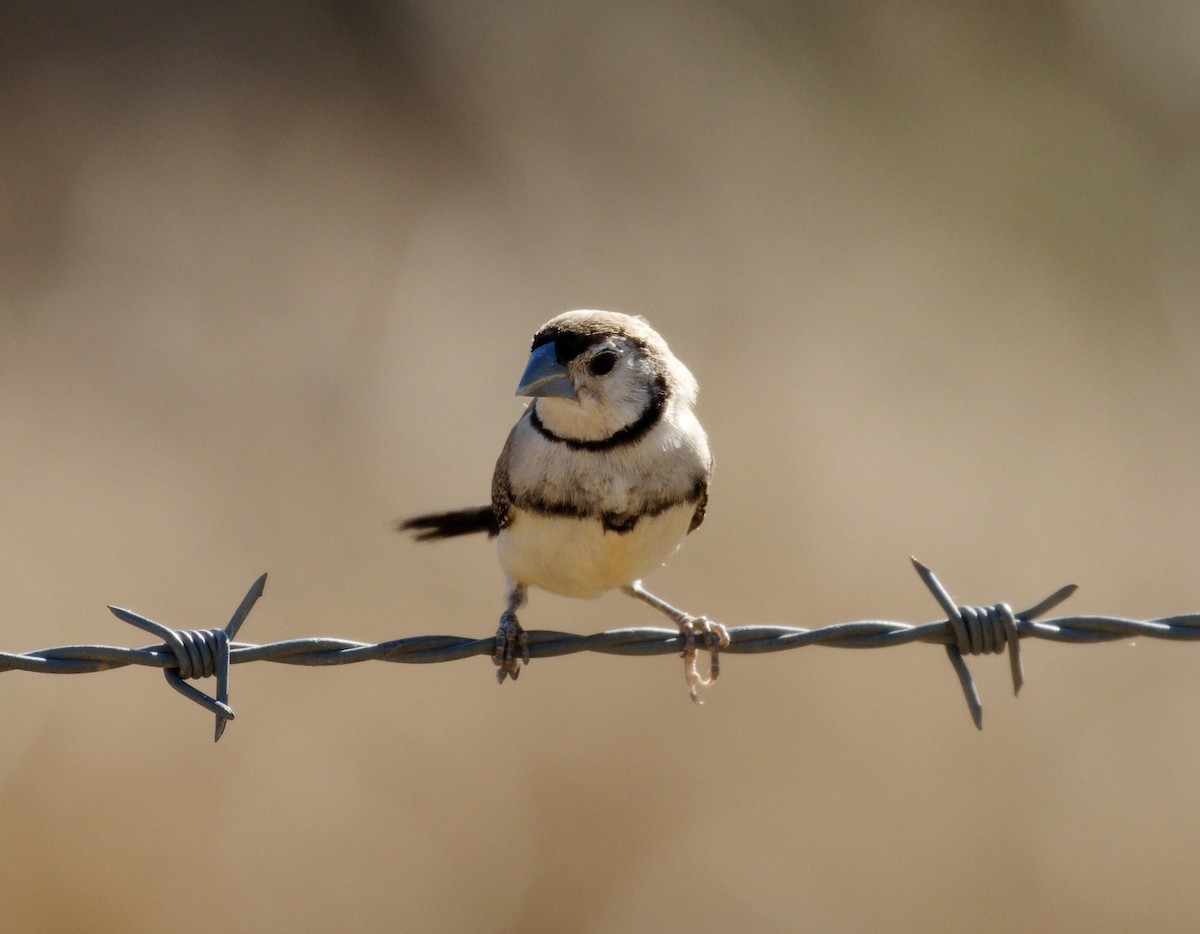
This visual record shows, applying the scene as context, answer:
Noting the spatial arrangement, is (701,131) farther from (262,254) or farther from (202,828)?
(202,828)

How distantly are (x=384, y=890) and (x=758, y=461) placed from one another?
3.09m

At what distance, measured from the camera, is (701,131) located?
27.3 feet

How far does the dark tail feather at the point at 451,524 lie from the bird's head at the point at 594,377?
35.4 inches

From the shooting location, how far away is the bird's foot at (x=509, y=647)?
11.4 feet

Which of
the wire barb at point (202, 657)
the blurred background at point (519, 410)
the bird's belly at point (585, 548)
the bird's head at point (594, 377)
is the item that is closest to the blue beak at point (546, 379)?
the bird's head at point (594, 377)

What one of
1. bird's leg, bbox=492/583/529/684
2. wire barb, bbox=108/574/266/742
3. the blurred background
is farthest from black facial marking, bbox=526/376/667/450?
the blurred background

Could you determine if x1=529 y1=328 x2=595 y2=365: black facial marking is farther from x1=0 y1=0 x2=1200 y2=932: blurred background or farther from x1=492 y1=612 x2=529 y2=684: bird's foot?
x1=0 y1=0 x2=1200 y2=932: blurred background

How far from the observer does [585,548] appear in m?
3.72

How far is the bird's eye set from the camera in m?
3.83

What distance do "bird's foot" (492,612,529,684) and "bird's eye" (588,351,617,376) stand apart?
32.0 inches

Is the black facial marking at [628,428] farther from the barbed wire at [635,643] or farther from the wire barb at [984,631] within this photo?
the wire barb at [984,631]

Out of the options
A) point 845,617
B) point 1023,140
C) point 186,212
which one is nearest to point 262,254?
point 186,212

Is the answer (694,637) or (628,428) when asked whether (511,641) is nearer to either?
(694,637)

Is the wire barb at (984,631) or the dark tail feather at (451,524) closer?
the wire barb at (984,631)
